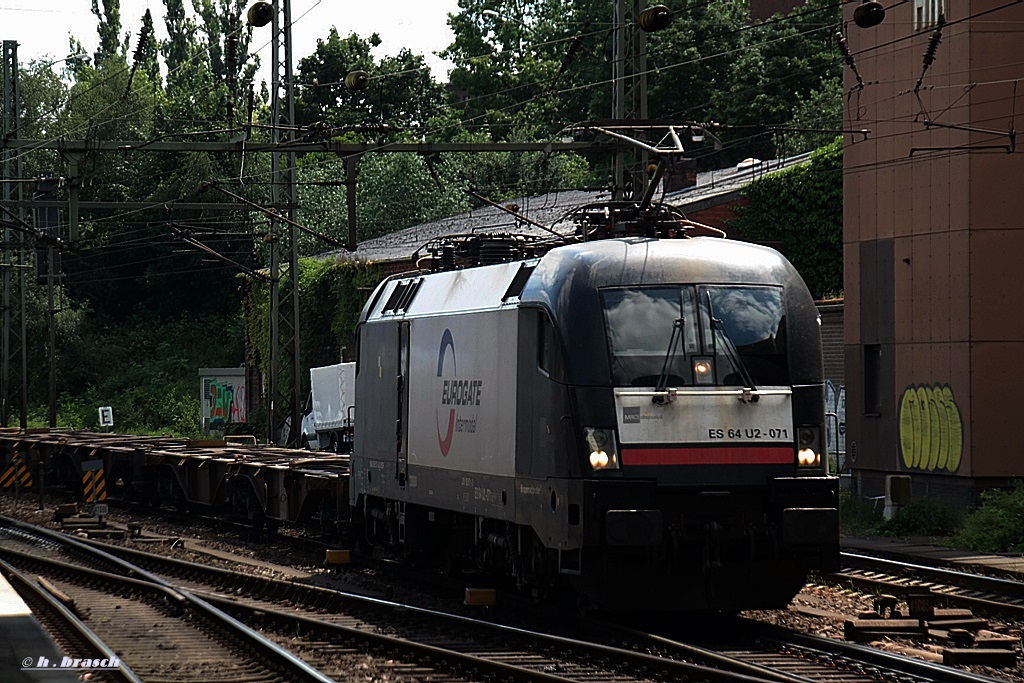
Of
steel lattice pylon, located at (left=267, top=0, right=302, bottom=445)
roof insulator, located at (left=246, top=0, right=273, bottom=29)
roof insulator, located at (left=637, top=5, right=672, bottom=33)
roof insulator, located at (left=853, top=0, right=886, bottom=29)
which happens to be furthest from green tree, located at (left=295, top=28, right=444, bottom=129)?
roof insulator, located at (left=853, top=0, right=886, bottom=29)

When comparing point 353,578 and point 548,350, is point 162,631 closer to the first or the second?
point 353,578

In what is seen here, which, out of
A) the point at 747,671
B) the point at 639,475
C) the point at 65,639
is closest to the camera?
the point at 747,671

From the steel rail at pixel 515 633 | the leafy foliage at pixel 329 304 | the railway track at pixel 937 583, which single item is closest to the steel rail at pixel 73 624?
the steel rail at pixel 515 633

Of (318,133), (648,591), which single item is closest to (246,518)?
(318,133)

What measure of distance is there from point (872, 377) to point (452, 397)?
40.2ft

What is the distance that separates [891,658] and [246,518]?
55.1 ft

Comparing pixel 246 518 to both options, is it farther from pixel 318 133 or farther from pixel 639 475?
pixel 639 475

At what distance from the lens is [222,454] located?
88.5 feet

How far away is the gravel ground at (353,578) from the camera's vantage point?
494 inches

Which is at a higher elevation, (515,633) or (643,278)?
(643,278)

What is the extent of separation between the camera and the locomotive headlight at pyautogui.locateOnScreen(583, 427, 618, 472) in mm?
11789

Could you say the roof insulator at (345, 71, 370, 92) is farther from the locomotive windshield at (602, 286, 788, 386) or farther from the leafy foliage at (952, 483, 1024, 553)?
the locomotive windshield at (602, 286, 788, 386)

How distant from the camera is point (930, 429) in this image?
23.1 metres

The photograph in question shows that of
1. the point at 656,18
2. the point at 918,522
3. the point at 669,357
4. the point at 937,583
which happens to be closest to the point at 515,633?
the point at 669,357
